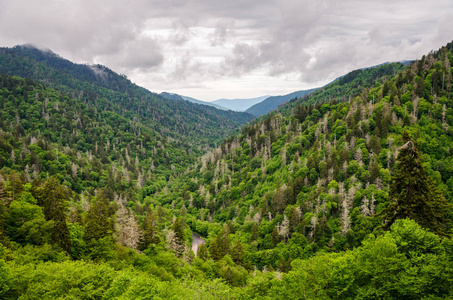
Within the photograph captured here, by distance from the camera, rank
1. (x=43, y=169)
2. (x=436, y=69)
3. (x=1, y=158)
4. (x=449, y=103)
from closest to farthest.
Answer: (x=449, y=103) < (x=436, y=69) < (x=1, y=158) < (x=43, y=169)

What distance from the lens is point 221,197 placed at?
172m

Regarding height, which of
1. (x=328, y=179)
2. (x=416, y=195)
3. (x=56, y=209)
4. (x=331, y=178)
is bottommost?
(x=328, y=179)

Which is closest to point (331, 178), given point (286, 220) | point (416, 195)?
point (286, 220)

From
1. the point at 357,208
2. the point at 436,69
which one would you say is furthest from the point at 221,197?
the point at 436,69

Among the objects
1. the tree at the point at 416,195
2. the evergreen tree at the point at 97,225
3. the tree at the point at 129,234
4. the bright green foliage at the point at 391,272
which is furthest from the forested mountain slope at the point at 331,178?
the bright green foliage at the point at 391,272

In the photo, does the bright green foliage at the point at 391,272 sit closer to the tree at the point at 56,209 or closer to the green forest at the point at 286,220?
the green forest at the point at 286,220

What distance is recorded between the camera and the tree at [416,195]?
1224 inches

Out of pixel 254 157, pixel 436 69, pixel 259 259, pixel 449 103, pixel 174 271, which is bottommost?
pixel 259 259

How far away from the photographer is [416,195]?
31484mm

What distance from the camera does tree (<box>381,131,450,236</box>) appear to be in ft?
102

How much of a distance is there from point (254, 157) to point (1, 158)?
15343cm

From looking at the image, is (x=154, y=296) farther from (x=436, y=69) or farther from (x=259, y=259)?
(x=436, y=69)

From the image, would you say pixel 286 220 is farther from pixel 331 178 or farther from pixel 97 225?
pixel 97 225

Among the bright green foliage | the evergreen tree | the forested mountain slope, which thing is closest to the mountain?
the forested mountain slope
